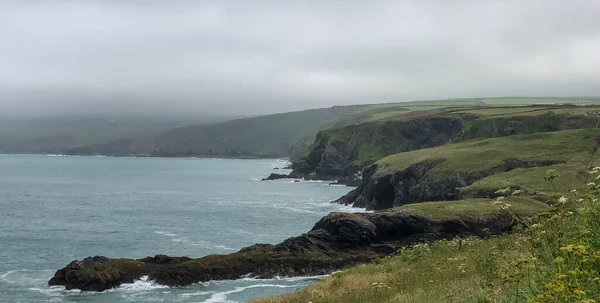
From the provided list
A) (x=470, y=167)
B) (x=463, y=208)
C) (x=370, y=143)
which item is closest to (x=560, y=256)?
(x=463, y=208)

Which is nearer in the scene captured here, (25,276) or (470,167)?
(25,276)

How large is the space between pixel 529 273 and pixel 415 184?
88.9 meters

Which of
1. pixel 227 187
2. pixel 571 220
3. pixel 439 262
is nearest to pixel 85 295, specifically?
pixel 439 262

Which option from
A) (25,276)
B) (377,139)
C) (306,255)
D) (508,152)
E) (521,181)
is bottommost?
(25,276)

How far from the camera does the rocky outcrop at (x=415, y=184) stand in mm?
83188

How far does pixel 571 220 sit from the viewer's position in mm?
9711

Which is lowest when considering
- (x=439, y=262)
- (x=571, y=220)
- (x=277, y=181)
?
(x=277, y=181)

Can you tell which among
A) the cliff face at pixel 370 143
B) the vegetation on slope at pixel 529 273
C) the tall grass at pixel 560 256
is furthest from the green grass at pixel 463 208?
the cliff face at pixel 370 143

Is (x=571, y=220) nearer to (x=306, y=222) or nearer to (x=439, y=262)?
(x=439, y=262)

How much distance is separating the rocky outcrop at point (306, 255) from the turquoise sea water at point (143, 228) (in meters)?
1.31

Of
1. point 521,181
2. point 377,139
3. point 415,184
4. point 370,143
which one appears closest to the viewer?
point 521,181

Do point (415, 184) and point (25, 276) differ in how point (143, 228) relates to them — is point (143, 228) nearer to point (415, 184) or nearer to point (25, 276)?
point (25, 276)

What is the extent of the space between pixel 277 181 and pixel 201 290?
121009mm

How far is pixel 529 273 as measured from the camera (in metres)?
7.65
